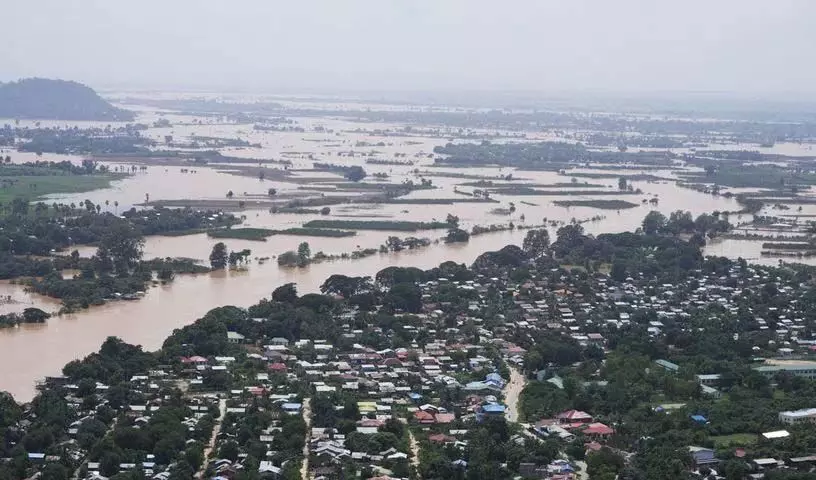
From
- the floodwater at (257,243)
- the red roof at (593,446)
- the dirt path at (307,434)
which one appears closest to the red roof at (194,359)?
the floodwater at (257,243)

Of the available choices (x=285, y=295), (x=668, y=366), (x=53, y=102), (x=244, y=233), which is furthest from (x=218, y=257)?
(x=53, y=102)

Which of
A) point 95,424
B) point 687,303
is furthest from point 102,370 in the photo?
point 687,303

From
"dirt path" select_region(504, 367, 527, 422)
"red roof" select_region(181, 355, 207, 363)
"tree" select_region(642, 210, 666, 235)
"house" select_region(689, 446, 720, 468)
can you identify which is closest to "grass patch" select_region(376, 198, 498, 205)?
"tree" select_region(642, 210, 666, 235)

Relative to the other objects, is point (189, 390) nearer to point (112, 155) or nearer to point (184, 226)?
point (184, 226)

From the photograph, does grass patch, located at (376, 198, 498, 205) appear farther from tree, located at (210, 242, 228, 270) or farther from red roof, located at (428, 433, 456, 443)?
red roof, located at (428, 433, 456, 443)

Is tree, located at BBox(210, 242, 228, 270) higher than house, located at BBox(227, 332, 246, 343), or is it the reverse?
tree, located at BBox(210, 242, 228, 270)

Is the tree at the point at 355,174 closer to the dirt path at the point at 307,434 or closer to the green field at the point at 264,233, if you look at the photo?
the green field at the point at 264,233
